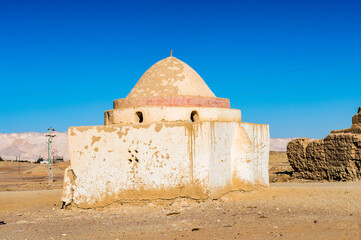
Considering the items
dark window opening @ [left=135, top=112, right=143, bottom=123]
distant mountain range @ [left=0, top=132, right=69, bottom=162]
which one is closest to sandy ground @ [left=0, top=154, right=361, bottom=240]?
dark window opening @ [left=135, top=112, right=143, bottom=123]

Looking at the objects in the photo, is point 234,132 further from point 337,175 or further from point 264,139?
point 337,175

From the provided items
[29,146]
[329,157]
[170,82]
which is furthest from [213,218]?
[29,146]

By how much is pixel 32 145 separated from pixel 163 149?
8658 cm

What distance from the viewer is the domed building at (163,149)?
756 centimetres

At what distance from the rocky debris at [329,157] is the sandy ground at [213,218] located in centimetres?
316

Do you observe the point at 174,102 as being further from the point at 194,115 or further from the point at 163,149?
the point at 163,149

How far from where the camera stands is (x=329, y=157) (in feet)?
37.5

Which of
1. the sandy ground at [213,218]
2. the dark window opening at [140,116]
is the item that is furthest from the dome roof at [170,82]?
the sandy ground at [213,218]

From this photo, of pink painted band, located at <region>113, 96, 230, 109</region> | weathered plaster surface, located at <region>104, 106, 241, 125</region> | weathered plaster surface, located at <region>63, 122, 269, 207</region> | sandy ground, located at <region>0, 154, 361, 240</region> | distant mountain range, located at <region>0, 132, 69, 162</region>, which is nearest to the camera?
sandy ground, located at <region>0, 154, 361, 240</region>

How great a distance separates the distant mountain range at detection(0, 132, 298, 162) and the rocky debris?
68.8 metres

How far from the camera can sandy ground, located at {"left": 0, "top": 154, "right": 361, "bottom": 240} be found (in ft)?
17.6

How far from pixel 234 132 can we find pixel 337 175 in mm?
4671

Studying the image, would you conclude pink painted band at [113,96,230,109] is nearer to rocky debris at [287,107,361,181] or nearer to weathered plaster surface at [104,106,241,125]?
weathered plaster surface at [104,106,241,125]

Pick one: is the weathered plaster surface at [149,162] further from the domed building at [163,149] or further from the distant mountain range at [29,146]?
the distant mountain range at [29,146]
